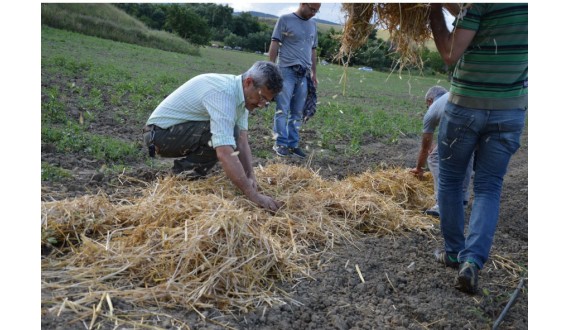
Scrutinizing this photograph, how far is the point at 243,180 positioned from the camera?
3.60m

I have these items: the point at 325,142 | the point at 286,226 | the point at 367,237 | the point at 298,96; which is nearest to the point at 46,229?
the point at 286,226

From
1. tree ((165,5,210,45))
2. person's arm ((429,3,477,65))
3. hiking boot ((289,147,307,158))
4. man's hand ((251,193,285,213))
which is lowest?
hiking boot ((289,147,307,158))

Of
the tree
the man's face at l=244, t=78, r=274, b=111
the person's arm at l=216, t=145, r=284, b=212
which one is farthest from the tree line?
the person's arm at l=216, t=145, r=284, b=212

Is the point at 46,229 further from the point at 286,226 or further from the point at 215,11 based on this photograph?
the point at 215,11

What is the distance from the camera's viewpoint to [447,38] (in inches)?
114

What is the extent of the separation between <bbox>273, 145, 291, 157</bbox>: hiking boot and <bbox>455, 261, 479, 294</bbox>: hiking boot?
135 inches

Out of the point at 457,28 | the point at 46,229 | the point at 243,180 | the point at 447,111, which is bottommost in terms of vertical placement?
the point at 46,229

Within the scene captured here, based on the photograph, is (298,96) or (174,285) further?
(298,96)

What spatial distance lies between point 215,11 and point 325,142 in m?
31.4

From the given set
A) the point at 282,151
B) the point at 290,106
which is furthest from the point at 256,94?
the point at 290,106

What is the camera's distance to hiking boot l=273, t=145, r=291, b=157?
6.32 metres

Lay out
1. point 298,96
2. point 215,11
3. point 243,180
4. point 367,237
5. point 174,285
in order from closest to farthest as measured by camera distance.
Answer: point 174,285, point 243,180, point 367,237, point 298,96, point 215,11

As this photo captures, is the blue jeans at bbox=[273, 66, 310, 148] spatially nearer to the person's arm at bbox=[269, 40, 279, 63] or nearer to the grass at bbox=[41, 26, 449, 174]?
the person's arm at bbox=[269, 40, 279, 63]

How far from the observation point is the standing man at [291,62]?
20.7 ft
